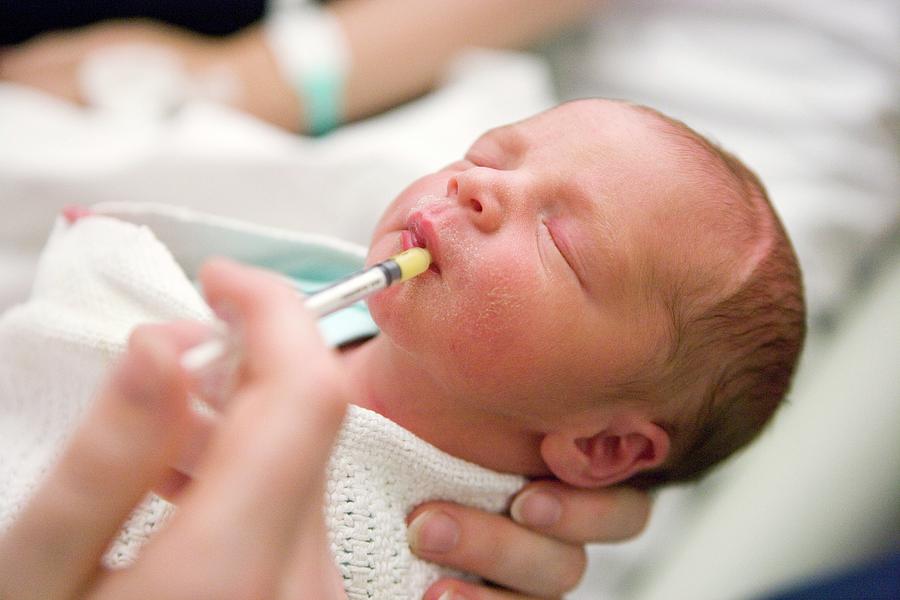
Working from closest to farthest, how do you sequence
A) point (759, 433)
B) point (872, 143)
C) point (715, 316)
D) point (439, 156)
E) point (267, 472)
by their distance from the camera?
1. point (267, 472)
2. point (715, 316)
3. point (759, 433)
4. point (439, 156)
5. point (872, 143)

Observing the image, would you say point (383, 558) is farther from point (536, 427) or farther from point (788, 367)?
point (788, 367)

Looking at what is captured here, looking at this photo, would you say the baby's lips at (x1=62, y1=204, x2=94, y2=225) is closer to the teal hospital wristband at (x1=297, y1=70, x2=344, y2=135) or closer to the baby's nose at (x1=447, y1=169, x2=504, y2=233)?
the baby's nose at (x1=447, y1=169, x2=504, y2=233)

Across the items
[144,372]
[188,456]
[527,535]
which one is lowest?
[527,535]

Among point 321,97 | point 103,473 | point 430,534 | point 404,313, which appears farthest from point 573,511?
point 321,97

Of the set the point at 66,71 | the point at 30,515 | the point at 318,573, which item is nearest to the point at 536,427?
the point at 318,573

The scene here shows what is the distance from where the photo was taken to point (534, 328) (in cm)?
69

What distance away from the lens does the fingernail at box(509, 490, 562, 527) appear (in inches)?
30.7

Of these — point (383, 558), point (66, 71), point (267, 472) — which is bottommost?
point (383, 558)

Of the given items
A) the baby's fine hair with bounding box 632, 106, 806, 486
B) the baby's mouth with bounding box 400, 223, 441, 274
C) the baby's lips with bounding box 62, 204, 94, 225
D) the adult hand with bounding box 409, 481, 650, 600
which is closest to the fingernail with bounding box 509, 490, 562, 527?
the adult hand with bounding box 409, 481, 650, 600

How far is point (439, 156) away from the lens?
46.3 inches

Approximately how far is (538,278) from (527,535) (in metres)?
0.27

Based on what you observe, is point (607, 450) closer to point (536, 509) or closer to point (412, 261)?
point (536, 509)

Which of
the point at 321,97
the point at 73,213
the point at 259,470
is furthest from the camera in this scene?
the point at 321,97

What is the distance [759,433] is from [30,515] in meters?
0.66
